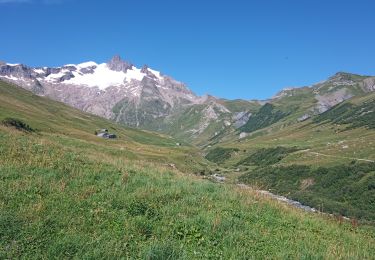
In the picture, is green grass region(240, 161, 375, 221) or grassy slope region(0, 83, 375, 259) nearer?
grassy slope region(0, 83, 375, 259)

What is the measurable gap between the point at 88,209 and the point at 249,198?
9.68 metres

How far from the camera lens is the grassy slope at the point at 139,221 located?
13.0 m

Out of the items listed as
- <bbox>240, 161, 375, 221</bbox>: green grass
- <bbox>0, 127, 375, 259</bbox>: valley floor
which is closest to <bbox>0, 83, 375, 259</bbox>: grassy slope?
<bbox>0, 127, 375, 259</bbox>: valley floor

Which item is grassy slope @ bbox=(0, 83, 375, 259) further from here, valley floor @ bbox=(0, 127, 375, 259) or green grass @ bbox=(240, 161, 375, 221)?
green grass @ bbox=(240, 161, 375, 221)

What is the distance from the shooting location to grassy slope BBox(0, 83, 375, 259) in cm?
1298

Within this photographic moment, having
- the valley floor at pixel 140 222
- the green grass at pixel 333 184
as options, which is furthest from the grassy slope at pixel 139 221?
the green grass at pixel 333 184

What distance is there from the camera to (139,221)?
15.3 meters

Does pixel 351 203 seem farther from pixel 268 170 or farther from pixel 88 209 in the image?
pixel 88 209

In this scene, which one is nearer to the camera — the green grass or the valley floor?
the valley floor

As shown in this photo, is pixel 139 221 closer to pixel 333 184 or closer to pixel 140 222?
pixel 140 222

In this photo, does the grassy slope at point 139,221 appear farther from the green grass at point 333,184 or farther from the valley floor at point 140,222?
the green grass at point 333,184

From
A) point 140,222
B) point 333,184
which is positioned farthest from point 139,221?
point 333,184

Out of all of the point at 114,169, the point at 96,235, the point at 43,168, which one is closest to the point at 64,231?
the point at 96,235

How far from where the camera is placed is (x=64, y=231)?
45.0 ft
